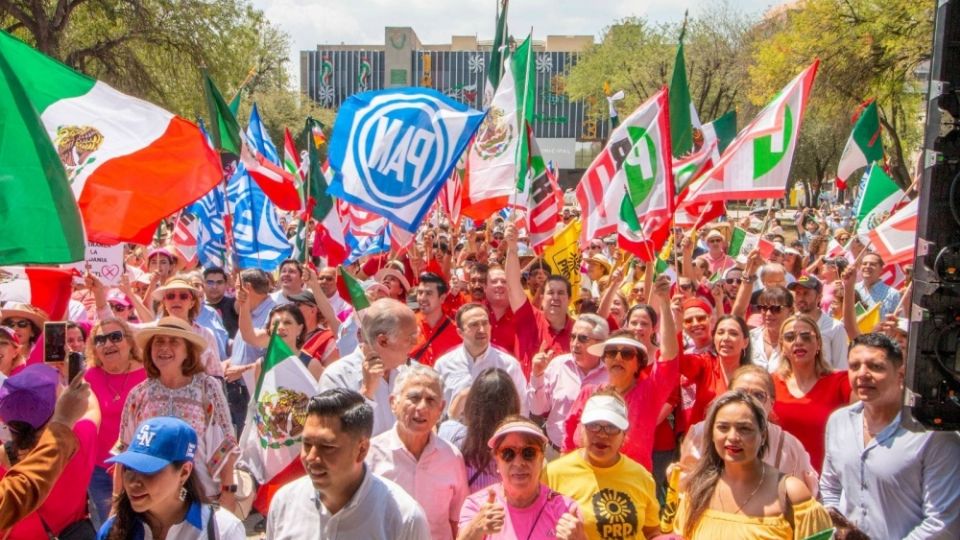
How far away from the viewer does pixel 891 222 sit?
722cm

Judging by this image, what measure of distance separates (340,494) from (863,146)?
37.0 feet

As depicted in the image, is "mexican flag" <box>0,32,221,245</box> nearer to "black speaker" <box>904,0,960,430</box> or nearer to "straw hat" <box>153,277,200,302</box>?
"straw hat" <box>153,277,200,302</box>

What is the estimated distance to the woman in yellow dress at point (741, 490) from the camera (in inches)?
142

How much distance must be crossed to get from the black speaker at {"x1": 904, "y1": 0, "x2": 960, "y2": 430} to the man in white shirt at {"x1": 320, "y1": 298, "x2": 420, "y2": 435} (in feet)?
7.66

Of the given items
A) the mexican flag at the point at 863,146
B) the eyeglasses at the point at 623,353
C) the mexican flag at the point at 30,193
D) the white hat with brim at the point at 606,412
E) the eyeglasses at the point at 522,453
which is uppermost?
the mexican flag at the point at 863,146

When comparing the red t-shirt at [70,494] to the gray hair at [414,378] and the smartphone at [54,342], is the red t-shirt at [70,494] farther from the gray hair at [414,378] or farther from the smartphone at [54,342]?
the gray hair at [414,378]

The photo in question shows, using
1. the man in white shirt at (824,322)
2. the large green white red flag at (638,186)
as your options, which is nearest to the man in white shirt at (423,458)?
the man in white shirt at (824,322)

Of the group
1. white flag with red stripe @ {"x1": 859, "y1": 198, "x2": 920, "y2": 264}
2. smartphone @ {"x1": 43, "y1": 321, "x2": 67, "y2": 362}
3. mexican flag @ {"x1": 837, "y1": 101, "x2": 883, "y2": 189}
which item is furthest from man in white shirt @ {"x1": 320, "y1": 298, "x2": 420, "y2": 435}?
mexican flag @ {"x1": 837, "y1": 101, "x2": 883, "y2": 189}

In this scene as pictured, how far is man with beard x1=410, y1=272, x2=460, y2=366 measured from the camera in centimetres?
650

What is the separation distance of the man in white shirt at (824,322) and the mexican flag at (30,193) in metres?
4.23

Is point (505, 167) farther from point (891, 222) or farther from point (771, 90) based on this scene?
point (771, 90)

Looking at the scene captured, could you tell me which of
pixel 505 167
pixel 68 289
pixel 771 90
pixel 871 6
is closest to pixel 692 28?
pixel 771 90

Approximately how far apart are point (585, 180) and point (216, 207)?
12.4 feet

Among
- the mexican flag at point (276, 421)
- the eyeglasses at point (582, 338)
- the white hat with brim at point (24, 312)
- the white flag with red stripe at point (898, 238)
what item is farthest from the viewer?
the white flag with red stripe at point (898, 238)
